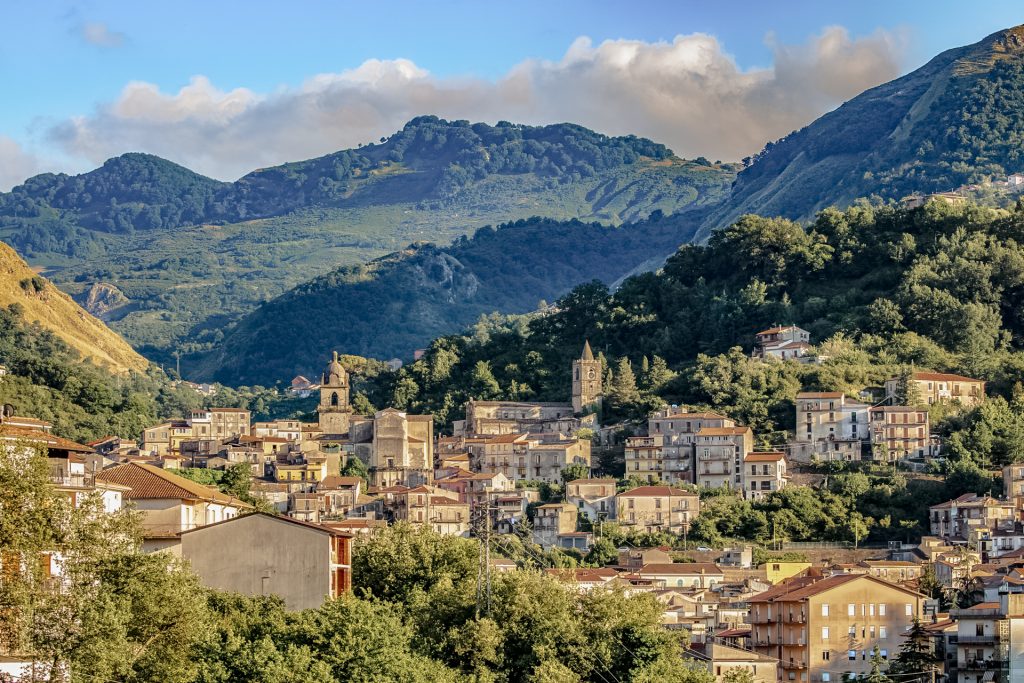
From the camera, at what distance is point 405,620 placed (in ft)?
166

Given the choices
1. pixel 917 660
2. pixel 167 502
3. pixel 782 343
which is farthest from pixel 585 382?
pixel 167 502

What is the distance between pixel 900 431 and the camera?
316 feet

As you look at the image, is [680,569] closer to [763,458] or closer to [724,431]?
[763,458]

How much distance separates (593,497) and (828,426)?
12451 millimetres

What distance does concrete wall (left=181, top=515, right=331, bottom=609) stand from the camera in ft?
163

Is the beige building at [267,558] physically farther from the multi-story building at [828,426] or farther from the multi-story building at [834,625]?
the multi-story building at [828,426]

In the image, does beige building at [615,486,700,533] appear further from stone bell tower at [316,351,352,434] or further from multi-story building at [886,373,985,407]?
stone bell tower at [316,351,352,434]

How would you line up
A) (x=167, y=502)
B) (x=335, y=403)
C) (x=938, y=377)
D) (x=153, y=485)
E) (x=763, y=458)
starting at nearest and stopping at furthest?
(x=167, y=502) → (x=153, y=485) → (x=763, y=458) → (x=938, y=377) → (x=335, y=403)

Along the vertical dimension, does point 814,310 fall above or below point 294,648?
above

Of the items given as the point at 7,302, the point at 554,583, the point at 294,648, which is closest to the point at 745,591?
the point at 554,583

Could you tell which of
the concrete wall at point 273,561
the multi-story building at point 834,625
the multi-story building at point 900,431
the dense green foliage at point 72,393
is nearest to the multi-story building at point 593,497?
the multi-story building at point 900,431

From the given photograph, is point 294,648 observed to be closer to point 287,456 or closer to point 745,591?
point 745,591

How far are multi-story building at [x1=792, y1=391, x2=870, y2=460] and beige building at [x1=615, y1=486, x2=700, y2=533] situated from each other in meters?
8.99

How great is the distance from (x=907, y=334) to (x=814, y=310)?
26.2ft
